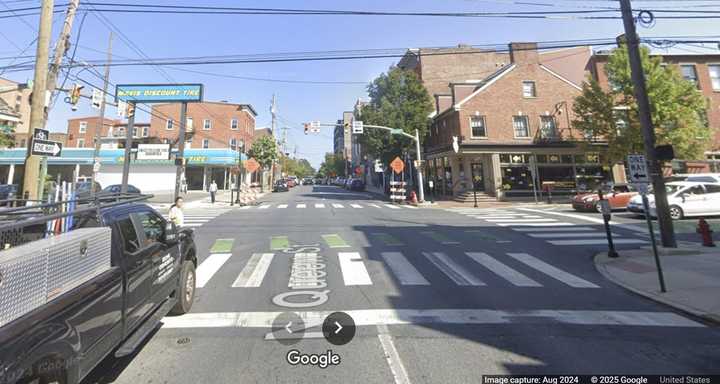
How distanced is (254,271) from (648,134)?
11726 mm

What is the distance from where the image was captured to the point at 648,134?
9117mm

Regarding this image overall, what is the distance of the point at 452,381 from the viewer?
3.06 meters

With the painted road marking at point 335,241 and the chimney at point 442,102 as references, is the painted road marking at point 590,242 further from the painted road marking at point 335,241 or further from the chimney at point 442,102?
the chimney at point 442,102

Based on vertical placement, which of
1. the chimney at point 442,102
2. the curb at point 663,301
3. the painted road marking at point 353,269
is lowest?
the curb at point 663,301

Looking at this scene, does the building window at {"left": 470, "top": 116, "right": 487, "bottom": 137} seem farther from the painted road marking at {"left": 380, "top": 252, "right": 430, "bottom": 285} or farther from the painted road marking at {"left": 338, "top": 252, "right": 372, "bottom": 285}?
the painted road marking at {"left": 338, "top": 252, "right": 372, "bottom": 285}

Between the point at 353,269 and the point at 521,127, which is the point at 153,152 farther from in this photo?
the point at 521,127

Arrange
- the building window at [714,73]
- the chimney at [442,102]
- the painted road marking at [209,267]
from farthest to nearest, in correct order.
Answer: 1. the chimney at [442,102]
2. the building window at [714,73]
3. the painted road marking at [209,267]

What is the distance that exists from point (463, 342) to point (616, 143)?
76.6 feet

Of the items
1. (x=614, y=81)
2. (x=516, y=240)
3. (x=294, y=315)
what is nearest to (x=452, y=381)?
(x=294, y=315)

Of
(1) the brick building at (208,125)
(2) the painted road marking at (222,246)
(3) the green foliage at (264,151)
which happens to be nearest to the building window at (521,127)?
(2) the painted road marking at (222,246)

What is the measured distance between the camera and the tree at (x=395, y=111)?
27047mm

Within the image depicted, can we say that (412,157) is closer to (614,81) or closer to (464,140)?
(464,140)

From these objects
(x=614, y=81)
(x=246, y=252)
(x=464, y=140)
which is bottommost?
(x=246, y=252)

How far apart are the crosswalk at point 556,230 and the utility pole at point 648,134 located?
4.66 ft
